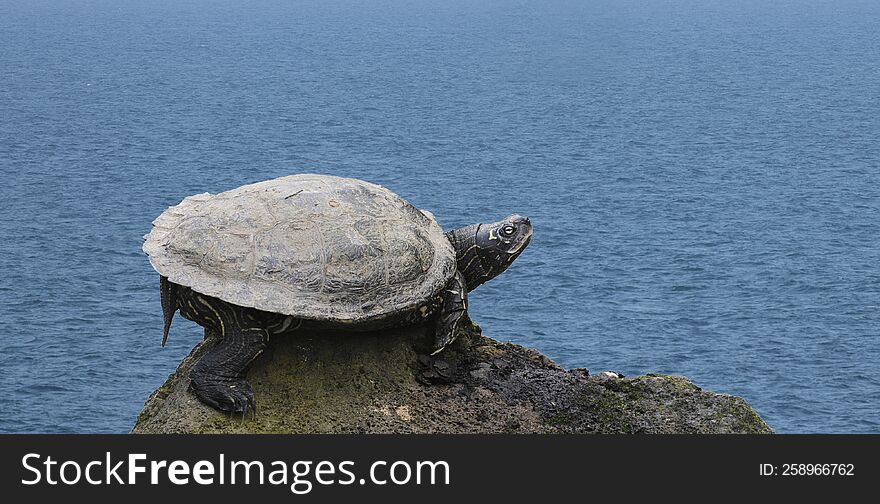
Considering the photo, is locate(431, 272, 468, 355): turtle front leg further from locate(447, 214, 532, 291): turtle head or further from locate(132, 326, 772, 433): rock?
locate(447, 214, 532, 291): turtle head

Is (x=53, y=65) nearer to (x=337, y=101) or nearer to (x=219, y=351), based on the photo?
(x=337, y=101)

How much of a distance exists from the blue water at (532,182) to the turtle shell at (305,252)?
4052 centimetres

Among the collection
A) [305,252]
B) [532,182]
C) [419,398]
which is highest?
[305,252]

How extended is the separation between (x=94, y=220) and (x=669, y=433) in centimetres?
7610

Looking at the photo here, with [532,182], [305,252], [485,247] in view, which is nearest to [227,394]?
[305,252]

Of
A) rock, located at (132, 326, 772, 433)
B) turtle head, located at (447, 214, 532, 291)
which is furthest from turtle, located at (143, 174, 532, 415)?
turtle head, located at (447, 214, 532, 291)

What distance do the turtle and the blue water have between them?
40476 mm

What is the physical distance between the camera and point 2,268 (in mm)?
76625

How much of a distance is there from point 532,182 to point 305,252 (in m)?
86.8

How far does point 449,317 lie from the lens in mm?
16000

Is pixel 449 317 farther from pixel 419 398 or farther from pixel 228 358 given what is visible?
pixel 228 358

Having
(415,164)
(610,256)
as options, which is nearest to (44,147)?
(415,164)

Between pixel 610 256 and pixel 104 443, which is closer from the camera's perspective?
pixel 104 443

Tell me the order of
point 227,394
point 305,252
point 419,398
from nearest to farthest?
point 227,394
point 305,252
point 419,398
